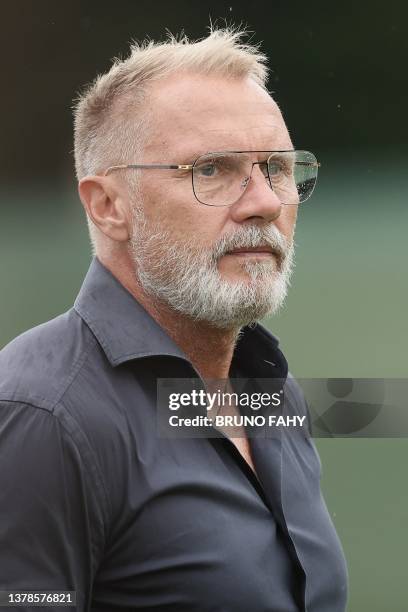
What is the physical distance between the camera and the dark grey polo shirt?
123 centimetres

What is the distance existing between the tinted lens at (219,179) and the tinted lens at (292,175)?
0.20ft

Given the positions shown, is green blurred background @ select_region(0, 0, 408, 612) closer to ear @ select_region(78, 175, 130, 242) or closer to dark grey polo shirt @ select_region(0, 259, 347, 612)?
ear @ select_region(78, 175, 130, 242)

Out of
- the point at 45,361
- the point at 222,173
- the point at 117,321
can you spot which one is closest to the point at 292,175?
the point at 222,173

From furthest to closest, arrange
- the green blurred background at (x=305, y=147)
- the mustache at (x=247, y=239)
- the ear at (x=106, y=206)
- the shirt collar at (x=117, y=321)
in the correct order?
the green blurred background at (x=305, y=147)
the ear at (x=106, y=206)
the mustache at (x=247, y=239)
the shirt collar at (x=117, y=321)

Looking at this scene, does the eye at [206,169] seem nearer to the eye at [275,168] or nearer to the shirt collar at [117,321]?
the eye at [275,168]

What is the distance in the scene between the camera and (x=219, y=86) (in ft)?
5.05

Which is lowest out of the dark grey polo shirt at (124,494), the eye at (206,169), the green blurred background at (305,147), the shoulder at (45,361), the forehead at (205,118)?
the dark grey polo shirt at (124,494)

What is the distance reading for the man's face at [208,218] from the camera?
1501 millimetres

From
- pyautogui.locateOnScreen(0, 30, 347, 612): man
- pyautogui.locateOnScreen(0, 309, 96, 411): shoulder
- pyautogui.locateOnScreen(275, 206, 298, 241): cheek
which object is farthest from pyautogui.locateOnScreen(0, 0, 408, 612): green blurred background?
pyautogui.locateOnScreen(0, 309, 96, 411): shoulder

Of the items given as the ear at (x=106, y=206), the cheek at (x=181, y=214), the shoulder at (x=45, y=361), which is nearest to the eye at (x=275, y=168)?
the cheek at (x=181, y=214)

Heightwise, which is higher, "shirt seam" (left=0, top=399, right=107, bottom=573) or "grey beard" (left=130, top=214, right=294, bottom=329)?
"grey beard" (left=130, top=214, right=294, bottom=329)

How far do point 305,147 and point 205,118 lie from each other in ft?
2.50

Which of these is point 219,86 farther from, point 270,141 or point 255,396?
point 255,396

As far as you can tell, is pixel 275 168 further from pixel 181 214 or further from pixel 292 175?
pixel 181 214
